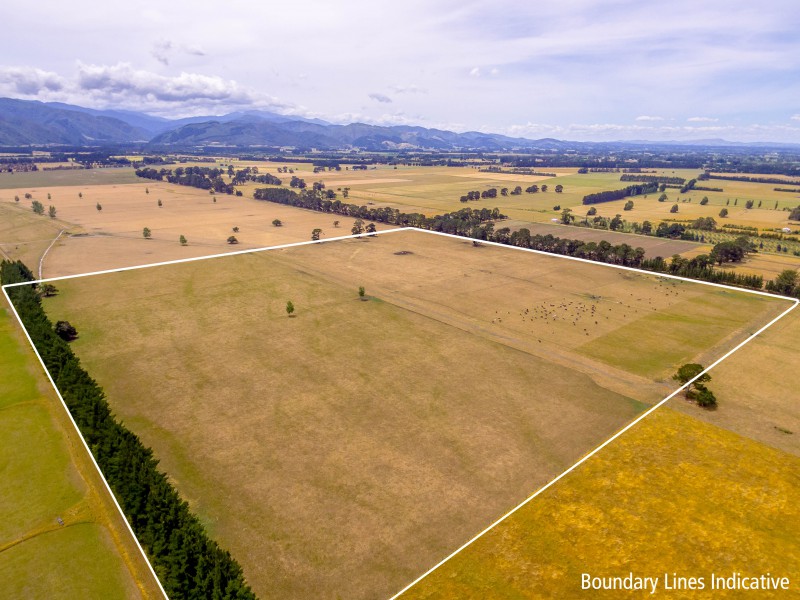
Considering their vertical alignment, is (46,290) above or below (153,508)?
above

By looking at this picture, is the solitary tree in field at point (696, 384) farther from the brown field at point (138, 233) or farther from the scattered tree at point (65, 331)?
the brown field at point (138, 233)

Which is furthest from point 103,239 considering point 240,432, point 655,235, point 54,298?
point 655,235

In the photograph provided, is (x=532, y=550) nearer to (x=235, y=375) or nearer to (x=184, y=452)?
(x=184, y=452)

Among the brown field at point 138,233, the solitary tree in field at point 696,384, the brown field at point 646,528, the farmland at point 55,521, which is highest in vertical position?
the brown field at point 138,233

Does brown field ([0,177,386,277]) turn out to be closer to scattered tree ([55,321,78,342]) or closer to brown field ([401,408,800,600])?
scattered tree ([55,321,78,342])

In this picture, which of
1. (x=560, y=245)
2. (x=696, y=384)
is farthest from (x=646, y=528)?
(x=560, y=245)

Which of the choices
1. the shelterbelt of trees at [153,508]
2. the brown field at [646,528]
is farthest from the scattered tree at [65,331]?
the brown field at [646,528]

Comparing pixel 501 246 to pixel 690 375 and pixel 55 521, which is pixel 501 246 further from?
pixel 55 521
